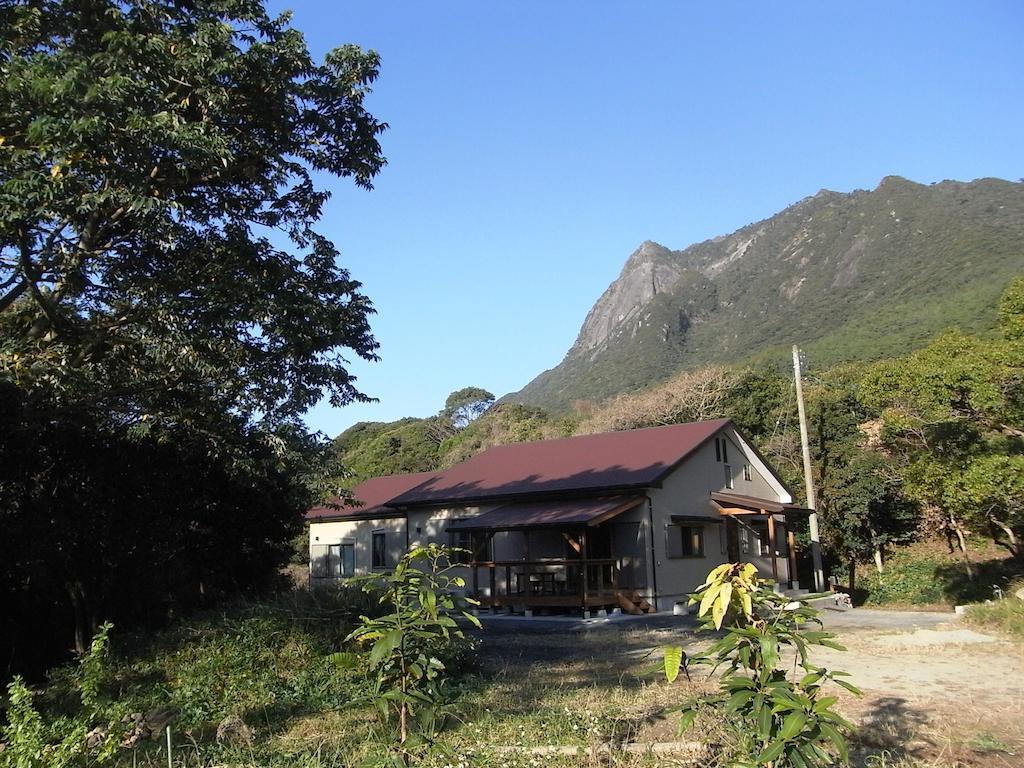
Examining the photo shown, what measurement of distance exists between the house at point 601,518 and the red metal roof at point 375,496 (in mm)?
184

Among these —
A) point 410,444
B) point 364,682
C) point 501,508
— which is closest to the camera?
point 364,682

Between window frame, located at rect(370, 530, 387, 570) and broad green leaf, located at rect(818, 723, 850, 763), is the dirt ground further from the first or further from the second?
window frame, located at rect(370, 530, 387, 570)

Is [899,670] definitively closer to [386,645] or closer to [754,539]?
[386,645]

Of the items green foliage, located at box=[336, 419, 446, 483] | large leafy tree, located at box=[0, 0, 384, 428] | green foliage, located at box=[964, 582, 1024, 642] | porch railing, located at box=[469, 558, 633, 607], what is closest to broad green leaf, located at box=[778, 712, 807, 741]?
large leafy tree, located at box=[0, 0, 384, 428]

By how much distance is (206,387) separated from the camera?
11281mm

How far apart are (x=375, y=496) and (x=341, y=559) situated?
8.33ft

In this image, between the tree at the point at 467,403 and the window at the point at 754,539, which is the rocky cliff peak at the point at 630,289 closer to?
the tree at the point at 467,403

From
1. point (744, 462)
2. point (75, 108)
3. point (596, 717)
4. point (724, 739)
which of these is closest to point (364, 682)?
point (596, 717)

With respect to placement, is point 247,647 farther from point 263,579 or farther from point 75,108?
point 75,108

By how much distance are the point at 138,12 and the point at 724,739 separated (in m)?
9.36

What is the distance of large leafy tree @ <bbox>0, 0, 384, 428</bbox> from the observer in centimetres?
809

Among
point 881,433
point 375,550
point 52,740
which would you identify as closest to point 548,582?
point 375,550

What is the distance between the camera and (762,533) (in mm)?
25406

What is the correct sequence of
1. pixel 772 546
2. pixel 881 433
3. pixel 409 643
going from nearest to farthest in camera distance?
pixel 409 643 < pixel 881 433 < pixel 772 546
